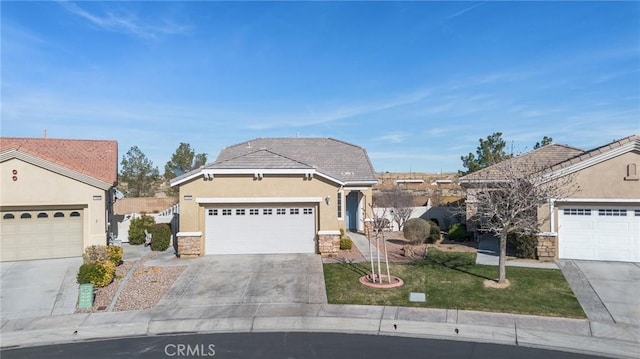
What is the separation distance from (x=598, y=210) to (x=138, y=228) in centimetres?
2146

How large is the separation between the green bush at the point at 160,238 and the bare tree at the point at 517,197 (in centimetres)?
1443

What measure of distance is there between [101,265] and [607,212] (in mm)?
19191

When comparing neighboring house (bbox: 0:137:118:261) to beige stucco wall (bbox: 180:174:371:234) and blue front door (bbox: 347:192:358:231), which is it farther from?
blue front door (bbox: 347:192:358:231)

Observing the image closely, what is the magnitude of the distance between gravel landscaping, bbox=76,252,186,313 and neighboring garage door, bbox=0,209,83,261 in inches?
119

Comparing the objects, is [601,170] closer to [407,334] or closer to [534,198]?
[534,198]

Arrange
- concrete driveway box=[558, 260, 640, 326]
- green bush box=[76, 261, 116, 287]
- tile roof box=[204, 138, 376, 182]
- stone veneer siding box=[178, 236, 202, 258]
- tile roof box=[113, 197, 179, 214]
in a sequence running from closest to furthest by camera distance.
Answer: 1. concrete driveway box=[558, 260, 640, 326]
2. green bush box=[76, 261, 116, 287]
3. stone veneer siding box=[178, 236, 202, 258]
4. tile roof box=[204, 138, 376, 182]
5. tile roof box=[113, 197, 179, 214]

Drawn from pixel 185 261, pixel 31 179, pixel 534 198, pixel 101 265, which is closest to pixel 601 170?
pixel 534 198

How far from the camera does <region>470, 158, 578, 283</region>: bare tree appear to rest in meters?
14.2

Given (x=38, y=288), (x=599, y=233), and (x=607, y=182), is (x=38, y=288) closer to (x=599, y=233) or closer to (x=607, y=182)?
(x=599, y=233)

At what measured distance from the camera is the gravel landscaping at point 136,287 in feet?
42.7

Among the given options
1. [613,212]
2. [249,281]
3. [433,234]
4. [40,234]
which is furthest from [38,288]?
[613,212]

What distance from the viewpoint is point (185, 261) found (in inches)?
695

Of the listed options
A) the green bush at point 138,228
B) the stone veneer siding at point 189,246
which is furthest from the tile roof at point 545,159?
the green bush at point 138,228

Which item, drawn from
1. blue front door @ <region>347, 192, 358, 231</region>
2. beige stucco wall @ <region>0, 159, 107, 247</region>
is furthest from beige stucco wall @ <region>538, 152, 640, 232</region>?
beige stucco wall @ <region>0, 159, 107, 247</region>
